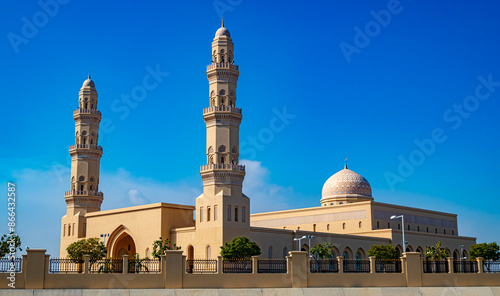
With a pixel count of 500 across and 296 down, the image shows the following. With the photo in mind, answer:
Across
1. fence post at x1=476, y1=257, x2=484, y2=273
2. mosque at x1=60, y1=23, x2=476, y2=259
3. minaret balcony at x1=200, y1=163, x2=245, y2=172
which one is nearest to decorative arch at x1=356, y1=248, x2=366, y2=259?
mosque at x1=60, y1=23, x2=476, y2=259

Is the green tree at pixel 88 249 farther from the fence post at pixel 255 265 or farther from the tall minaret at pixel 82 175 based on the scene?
the fence post at pixel 255 265

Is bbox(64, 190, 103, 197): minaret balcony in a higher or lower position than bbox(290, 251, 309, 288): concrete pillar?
higher

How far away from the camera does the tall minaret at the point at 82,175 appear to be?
213ft

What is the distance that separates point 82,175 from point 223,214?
2027 cm

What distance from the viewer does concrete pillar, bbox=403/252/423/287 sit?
3269 cm

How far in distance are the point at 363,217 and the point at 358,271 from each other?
132 feet

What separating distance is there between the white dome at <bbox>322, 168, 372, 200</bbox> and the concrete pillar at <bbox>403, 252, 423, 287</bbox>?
45.6m

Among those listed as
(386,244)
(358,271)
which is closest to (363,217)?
(386,244)

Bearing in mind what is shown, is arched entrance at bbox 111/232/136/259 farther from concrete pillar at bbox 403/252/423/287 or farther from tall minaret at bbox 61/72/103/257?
concrete pillar at bbox 403/252/423/287

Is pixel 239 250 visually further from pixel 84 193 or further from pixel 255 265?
pixel 84 193

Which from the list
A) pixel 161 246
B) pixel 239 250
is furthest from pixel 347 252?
pixel 161 246

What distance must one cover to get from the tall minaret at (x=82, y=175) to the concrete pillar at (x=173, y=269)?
37597 millimetres

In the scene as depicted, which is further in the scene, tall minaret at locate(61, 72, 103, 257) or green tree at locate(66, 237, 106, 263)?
tall minaret at locate(61, 72, 103, 257)

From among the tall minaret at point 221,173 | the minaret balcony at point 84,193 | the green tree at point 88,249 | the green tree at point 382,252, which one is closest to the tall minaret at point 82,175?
the minaret balcony at point 84,193
